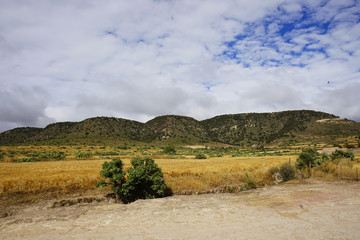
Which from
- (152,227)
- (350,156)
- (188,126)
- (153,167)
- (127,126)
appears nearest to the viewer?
(152,227)

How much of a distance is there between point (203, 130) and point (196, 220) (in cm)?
17149

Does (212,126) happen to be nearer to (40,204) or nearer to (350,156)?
(350,156)

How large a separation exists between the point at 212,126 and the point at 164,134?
58.6m

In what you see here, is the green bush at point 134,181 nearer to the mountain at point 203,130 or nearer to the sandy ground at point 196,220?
the sandy ground at point 196,220

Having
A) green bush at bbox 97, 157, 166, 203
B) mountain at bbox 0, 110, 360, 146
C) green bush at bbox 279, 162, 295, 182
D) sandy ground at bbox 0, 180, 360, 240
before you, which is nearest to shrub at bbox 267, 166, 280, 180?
green bush at bbox 279, 162, 295, 182

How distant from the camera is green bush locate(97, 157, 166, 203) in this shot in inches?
738

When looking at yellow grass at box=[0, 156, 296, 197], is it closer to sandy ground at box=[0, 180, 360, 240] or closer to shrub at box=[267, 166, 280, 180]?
shrub at box=[267, 166, 280, 180]

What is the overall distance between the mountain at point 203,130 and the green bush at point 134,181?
3396 inches

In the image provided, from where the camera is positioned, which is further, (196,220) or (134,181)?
(134,181)

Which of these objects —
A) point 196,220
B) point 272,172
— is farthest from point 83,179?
point 272,172

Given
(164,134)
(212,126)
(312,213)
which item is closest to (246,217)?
(312,213)

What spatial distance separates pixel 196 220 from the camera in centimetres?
1259

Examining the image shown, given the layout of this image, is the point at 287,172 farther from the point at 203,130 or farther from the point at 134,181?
the point at 203,130

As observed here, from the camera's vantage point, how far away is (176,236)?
1009cm
